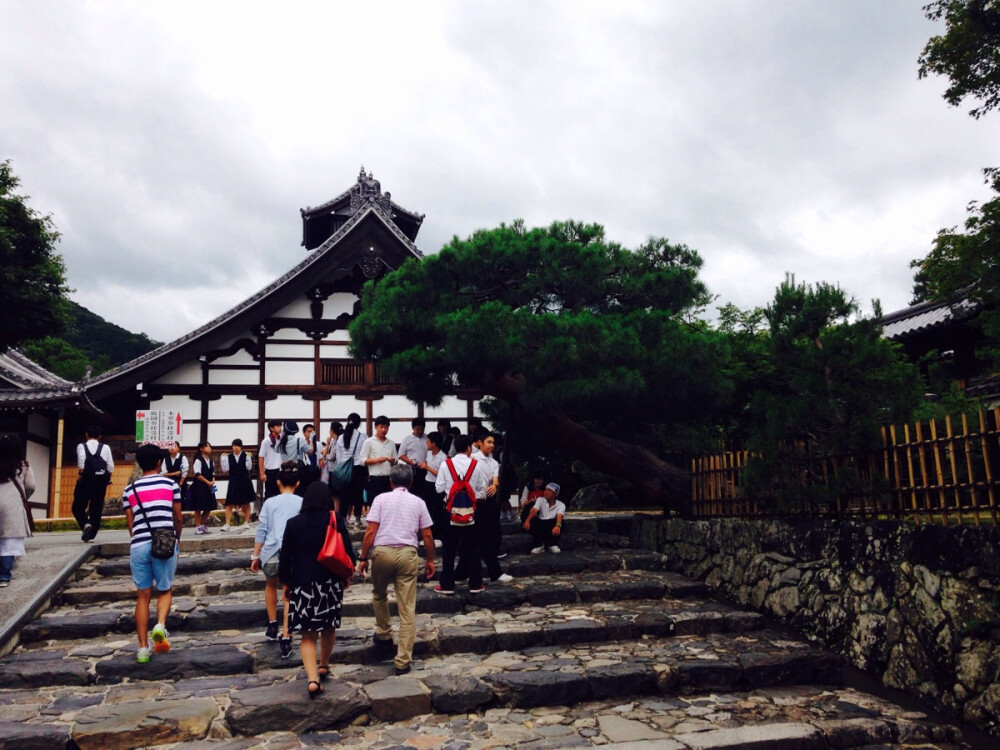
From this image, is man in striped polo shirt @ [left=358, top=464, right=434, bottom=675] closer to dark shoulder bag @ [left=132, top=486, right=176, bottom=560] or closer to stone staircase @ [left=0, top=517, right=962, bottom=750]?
stone staircase @ [left=0, top=517, right=962, bottom=750]

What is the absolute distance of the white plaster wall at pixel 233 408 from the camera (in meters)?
16.3

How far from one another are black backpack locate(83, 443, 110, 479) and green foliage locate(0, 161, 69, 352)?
15.9 ft

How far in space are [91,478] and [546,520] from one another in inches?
240

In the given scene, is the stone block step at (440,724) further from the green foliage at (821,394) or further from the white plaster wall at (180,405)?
the white plaster wall at (180,405)

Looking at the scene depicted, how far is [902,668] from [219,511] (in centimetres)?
1406

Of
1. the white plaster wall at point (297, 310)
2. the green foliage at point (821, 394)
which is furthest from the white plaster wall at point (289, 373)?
the green foliage at point (821, 394)

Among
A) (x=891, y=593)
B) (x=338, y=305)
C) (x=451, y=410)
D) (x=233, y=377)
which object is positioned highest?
(x=338, y=305)

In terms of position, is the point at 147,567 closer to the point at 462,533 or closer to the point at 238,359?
the point at 462,533

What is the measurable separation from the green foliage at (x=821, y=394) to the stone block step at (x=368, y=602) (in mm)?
1637

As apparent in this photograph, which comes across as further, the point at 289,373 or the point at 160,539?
the point at 289,373

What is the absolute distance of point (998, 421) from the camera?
194 inches

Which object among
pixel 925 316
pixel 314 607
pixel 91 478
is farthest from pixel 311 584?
pixel 925 316

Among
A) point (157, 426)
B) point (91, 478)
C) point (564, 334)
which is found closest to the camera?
point (564, 334)

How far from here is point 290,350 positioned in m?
17.0
